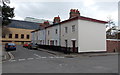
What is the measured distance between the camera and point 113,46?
25.2 m

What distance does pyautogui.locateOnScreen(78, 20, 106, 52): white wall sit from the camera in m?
19.9

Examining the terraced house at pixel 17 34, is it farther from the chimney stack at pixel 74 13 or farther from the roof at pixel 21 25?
the chimney stack at pixel 74 13

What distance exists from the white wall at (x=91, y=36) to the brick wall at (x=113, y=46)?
1.89m

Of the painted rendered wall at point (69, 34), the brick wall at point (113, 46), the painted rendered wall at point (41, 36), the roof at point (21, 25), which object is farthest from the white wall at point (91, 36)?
the roof at point (21, 25)

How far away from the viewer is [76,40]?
65.8 feet

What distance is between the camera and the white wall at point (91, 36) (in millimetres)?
19922

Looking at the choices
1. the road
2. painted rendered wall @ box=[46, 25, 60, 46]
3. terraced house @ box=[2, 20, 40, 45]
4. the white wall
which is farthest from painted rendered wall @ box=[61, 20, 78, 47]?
terraced house @ box=[2, 20, 40, 45]

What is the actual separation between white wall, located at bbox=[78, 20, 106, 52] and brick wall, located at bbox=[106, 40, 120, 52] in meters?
1.89

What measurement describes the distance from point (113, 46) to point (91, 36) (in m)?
7.68

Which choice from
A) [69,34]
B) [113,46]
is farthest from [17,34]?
[113,46]

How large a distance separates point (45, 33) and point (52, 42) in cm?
529

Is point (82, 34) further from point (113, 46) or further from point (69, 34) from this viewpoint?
point (113, 46)

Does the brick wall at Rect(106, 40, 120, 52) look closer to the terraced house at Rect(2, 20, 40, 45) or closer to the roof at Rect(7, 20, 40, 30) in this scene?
the terraced house at Rect(2, 20, 40, 45)

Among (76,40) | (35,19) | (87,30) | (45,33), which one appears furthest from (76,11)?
(35,19)
